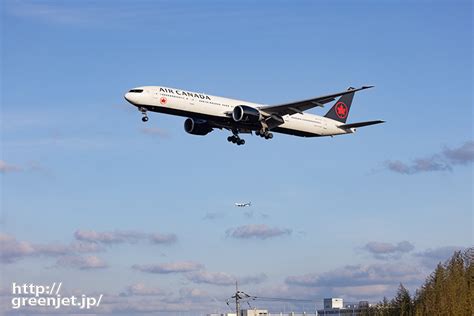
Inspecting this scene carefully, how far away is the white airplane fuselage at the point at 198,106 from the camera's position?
87.8 meters

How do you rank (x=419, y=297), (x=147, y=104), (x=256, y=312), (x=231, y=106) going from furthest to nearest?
(x=256, y=312) < (x=419, y=297) < (x=231, y=106) < (x=147, y=104)

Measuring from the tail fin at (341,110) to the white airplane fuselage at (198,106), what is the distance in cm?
916

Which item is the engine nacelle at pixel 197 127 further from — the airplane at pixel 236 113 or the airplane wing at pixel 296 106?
the airplane wing at pixel 296 106

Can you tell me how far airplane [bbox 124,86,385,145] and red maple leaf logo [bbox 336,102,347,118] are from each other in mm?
5659

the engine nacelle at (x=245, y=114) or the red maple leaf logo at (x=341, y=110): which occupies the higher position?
the red maple leaf logo at (x=341, y=110)

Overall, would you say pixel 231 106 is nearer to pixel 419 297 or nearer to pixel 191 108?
pixel 191 108

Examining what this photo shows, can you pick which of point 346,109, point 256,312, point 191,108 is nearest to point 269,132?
point 191,108

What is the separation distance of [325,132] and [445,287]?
23150mm

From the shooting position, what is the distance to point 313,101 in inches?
3684

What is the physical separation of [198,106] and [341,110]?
27311 mm

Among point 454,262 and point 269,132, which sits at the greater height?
point 269,132

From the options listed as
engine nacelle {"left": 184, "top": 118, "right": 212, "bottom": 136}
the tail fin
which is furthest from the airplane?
the tail fin

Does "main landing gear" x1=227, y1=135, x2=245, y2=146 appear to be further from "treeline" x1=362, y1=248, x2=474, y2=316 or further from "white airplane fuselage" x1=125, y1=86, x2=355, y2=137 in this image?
"treeline" x1=362, y1=248, x2=474, y2=316

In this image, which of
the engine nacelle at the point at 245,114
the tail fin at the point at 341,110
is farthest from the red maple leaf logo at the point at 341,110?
the engine nacelle at the point at 245,114
